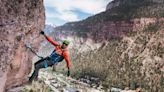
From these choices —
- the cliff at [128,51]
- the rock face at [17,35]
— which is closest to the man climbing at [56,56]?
the rock face at [17,35]

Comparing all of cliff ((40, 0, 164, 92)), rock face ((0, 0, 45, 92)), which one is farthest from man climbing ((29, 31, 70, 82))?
cliff ((40, 0, 164, 92))

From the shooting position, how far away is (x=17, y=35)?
1836 centimetres

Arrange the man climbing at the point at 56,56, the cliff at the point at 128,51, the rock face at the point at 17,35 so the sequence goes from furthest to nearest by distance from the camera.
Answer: the cliff at the point at 128,51, the man climbing at the point at 56,56, the rock face at the point at 17,35

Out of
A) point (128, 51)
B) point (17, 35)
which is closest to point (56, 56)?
point (17, 35)

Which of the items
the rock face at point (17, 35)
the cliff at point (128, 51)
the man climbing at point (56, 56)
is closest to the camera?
the rock face at point (17, 35)

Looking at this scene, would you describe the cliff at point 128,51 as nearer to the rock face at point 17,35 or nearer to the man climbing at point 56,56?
the rock face at point 17,35

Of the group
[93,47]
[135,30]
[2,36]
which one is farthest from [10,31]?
[93,47]

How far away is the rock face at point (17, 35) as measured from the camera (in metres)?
16.8

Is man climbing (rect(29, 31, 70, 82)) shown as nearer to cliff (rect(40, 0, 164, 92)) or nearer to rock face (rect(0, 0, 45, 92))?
rock face (rect(0, 0, 45, 92))

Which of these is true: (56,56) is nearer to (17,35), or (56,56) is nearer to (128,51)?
(17,35)

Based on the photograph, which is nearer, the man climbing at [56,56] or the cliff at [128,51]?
the man climbing at [56,56]

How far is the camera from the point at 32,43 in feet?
73.0

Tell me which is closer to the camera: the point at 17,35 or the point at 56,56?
the point at 17,35

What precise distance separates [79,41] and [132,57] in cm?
7255
